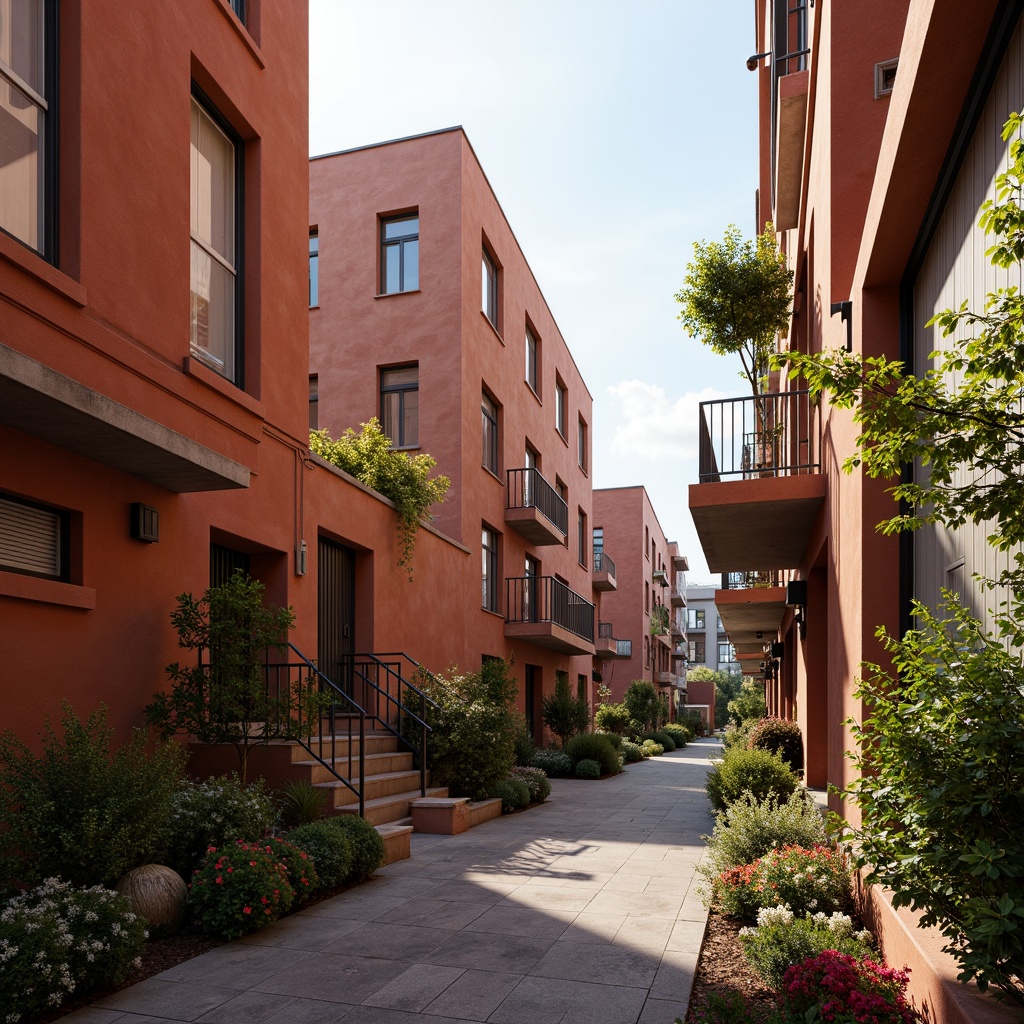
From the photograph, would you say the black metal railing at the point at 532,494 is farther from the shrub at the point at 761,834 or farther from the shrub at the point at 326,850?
the shrub at the point at 761,834

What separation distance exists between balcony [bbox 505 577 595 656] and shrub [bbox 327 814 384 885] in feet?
42.8

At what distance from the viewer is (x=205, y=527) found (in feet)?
29.1

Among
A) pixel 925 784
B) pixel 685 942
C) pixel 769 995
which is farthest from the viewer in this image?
pixel 685 942

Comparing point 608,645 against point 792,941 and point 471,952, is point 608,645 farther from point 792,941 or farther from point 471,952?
point 792,941

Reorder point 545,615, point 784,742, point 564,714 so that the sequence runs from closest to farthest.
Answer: point 784,742, point 545,615, point 564,714

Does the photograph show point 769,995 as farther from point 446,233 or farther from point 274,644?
point 446,233

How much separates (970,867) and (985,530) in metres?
1.77

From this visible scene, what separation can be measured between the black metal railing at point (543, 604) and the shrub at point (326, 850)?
1357 centimetres

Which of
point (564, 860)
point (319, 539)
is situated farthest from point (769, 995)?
point (319, 539)

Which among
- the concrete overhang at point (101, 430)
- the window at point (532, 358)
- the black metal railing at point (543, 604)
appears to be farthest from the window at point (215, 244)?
the window at point (532, 358)

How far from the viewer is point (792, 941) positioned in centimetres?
481

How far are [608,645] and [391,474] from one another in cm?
2315

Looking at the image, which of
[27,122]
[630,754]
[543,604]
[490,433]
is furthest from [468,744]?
[630,754]

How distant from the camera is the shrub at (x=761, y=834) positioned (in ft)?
21.9
